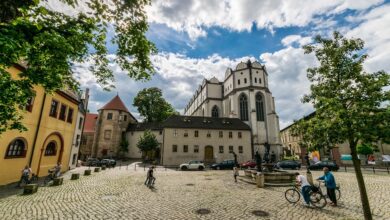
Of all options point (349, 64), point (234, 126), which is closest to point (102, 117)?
point (234, 126)

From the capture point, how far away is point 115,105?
48594 millimetres

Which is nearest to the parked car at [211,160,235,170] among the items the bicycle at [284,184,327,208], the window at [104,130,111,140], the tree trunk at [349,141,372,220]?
the bicycle at [284,184,327,208]

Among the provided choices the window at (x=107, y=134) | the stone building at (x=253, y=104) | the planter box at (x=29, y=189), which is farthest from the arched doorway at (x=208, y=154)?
the planter box at (x=29, y=189)

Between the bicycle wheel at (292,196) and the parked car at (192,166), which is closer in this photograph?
the bicycle wheel at (292,196)

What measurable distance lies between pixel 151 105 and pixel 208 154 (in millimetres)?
28336

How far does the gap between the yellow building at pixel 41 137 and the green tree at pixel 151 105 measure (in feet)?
105

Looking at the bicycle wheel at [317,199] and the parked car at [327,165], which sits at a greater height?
the parked car at [327,165]

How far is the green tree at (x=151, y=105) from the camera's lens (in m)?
56.2

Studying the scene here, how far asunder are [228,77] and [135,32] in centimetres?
5258

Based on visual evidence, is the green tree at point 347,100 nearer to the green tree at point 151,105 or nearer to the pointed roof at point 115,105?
the pointed roof at point 115,105

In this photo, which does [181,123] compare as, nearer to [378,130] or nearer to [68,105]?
[68,105]

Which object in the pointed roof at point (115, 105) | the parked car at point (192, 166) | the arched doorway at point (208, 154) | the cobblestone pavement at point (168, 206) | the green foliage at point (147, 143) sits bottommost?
the cobblestone pavement at point (168, 206)

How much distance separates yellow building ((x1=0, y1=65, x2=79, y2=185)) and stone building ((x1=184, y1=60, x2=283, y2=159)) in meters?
37.1

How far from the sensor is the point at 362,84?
6.95 meters
